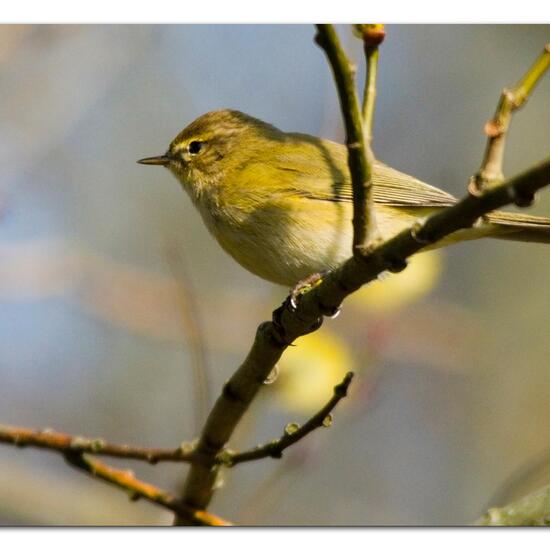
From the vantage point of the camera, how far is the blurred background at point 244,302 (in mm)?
2260

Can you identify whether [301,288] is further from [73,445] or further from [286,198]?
[73,445]

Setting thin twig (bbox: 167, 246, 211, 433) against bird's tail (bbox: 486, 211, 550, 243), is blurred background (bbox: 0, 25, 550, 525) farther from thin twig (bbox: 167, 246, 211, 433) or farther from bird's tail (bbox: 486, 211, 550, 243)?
bird's tail (bbox: 486, 211, 550, 243)

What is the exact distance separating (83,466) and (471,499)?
1158 millimetres

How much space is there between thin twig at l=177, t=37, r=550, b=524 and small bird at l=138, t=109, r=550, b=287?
308mm

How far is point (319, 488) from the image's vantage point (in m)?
2.44

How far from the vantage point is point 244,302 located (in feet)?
8.68

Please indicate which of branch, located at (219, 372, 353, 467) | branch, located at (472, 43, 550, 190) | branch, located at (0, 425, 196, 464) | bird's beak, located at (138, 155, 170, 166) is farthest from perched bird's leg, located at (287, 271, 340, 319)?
bird's beak, located at (138, 155, 170, 166)

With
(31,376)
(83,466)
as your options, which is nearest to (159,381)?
(31,376)

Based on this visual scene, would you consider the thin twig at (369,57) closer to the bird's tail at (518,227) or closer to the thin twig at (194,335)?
the bird's tail at (518,227)

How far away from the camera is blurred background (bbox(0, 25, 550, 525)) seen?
89.0 inches

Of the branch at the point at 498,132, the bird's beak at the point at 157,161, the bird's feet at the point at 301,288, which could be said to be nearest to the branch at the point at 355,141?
the branch at the point at 498,132

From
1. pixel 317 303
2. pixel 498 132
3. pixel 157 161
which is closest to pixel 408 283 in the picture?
pixel 317 303

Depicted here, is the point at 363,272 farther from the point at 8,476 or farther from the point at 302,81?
the point at 8,476

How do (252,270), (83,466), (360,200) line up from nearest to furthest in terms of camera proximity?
(360,200)
(83,466)
(252,270)
